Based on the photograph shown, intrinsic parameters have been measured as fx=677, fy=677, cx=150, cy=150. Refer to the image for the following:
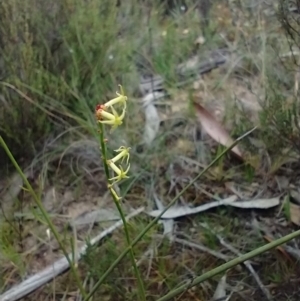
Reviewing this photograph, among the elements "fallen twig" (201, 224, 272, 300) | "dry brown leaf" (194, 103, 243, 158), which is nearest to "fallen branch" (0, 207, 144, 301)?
"fallen twig" (201, 224, 272, 300)

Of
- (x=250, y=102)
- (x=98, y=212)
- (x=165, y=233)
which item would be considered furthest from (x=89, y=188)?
(x=250, y=102)

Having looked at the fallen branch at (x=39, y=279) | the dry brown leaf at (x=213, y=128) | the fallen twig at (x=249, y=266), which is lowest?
the fallen twig at (x=249, y=266)

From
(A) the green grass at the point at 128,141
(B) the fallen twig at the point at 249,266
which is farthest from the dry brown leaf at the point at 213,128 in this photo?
(B) the fallen twig at the point at 249,266

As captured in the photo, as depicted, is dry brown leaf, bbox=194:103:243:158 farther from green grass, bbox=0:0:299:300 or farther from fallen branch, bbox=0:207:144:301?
fallen branch, bbox=0:207:144:301

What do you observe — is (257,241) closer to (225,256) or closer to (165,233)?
(225,256)

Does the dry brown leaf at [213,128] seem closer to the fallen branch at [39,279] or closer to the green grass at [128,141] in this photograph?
the green grass at [128,141]

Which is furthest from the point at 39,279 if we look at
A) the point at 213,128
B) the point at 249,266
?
the point at 213,128
